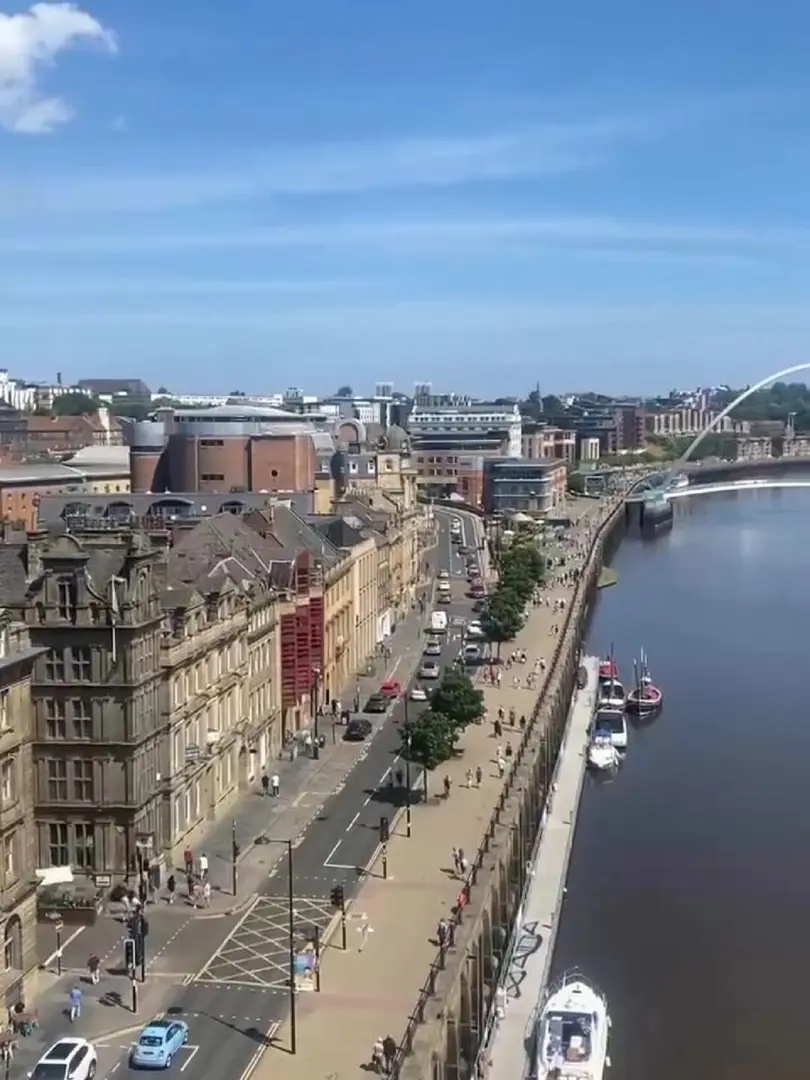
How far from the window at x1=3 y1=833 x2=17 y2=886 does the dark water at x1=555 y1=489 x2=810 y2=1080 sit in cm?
1350

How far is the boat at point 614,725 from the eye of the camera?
57.1 m

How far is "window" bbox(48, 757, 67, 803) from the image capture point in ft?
116

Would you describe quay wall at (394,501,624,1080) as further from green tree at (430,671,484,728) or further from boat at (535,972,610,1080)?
green tree at (430,671,484,728)

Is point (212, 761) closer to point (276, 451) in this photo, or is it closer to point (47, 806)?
point (47, 806)

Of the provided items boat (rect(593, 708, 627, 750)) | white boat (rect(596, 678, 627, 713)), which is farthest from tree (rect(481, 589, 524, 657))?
boat (rect(593, 708, 627, 750))

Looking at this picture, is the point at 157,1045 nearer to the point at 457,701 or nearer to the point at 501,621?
the point at 457,701

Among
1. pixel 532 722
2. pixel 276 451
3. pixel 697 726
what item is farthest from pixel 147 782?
pixel 276 451

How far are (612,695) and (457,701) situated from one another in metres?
18.3

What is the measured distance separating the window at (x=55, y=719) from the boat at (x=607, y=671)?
37581 mm

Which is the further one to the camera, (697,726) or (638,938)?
(697,726)

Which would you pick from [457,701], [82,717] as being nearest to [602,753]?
[457,701]

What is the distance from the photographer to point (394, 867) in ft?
121

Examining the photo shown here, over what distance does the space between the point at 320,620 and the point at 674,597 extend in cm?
→ 5379

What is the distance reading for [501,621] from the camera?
7381 centimetres
